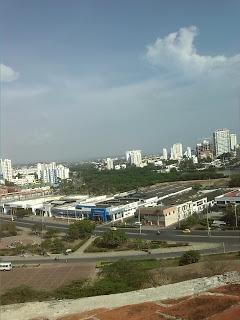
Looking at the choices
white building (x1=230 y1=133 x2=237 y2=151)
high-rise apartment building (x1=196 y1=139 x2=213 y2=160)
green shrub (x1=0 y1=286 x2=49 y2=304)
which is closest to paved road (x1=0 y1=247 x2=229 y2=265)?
green shrub (x1=0 y1=286 x2=49 y2=304)

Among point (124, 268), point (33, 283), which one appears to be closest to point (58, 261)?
point (33, 283)

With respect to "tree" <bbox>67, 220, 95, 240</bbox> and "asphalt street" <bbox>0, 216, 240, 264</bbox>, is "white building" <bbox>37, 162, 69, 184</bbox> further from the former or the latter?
"tree" <bbox>67, 220, 95, 240</bbox>

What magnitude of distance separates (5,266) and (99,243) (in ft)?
12.5

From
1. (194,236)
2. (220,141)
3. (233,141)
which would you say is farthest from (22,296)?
(233,141)

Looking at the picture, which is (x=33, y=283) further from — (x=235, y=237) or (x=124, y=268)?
(x=235, y=237)

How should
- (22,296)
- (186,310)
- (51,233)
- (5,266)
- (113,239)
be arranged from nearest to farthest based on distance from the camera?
(186,310)
(22,296)
(5,266)
(113,239)
(51,233)

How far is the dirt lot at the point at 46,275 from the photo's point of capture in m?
12.7

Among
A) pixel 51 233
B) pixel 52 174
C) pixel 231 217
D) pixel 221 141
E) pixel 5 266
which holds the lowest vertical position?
pixel 5 266

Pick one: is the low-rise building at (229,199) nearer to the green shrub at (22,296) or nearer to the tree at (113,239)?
the tree at (113,239)

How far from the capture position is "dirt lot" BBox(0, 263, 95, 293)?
41.6 ft

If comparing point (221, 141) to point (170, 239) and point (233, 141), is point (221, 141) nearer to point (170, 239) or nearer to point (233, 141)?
point (233, 141)

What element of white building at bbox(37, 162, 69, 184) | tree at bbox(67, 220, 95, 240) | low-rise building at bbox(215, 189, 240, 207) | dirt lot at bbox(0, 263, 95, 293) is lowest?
dirt lot at bbox(0, 263, 95, 293)

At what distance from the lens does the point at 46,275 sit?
541 inches

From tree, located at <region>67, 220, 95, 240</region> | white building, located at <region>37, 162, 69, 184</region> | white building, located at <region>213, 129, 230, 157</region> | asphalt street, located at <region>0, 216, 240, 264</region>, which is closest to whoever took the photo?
asphalt street, located at <region>0, 216, 240, 264</region>
